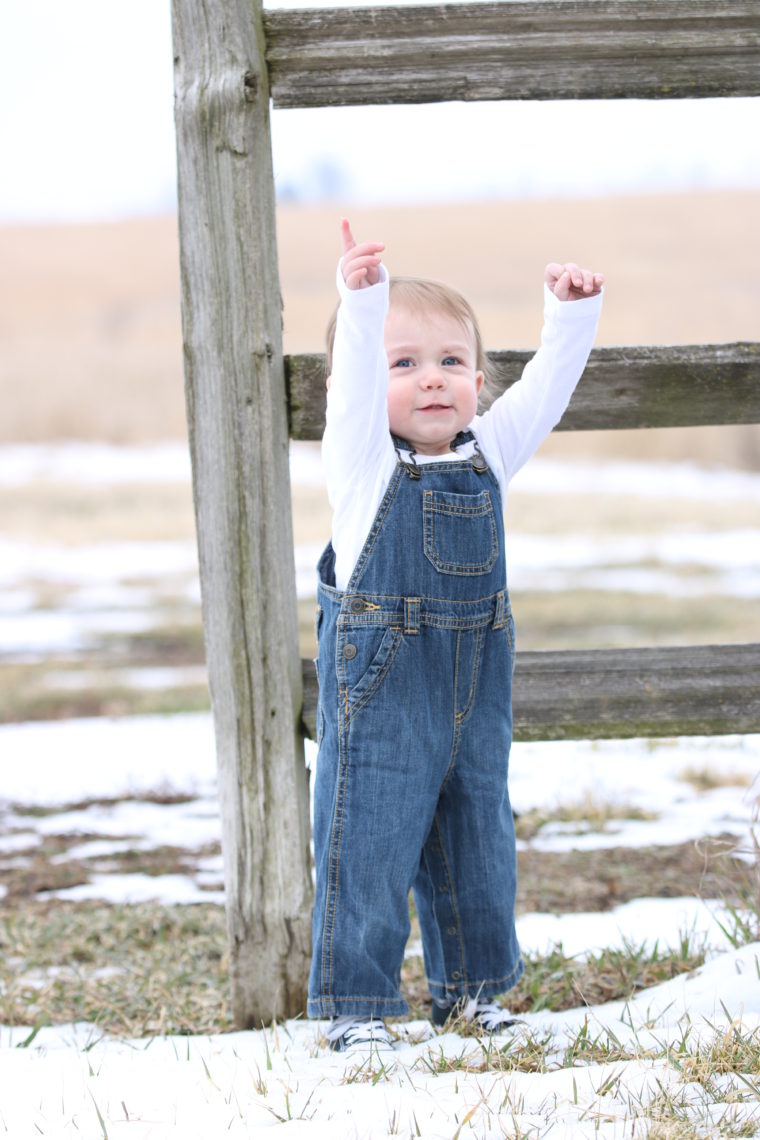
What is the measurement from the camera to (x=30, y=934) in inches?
141

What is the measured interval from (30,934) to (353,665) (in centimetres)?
172

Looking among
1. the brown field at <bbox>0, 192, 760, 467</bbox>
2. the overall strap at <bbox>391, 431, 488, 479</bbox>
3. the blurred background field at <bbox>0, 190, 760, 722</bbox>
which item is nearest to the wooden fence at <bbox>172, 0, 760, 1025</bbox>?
the overall strap at <bbox>391, 431, 488, 479</bbox>

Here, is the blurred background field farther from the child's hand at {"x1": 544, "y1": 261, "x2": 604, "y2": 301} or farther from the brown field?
the child's hand at {"x1": 544, "y1": 261, "x2": 604, "y2": 301}

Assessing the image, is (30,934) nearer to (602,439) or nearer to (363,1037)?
(363,1037)

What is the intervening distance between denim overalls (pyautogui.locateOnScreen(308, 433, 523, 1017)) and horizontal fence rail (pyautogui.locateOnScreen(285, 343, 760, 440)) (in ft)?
1.12

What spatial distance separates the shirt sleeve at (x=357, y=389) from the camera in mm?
2316

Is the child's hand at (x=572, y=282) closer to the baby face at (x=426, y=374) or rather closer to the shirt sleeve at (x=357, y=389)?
the baby face at (x=426, y=374)

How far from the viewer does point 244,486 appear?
2.76 metres

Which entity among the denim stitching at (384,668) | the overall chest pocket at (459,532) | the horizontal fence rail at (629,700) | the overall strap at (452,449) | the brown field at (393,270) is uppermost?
the brown field at (393,270)

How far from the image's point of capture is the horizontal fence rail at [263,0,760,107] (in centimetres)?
262

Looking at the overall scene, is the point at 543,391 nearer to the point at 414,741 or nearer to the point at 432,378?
the point at 432,378

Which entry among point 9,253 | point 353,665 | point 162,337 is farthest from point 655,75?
point 9,253

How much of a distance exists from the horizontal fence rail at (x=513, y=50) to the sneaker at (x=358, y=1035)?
1982mm

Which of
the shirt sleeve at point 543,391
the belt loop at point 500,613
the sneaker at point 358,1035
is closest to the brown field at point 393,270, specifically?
the shirt sleeve at point 543,391
